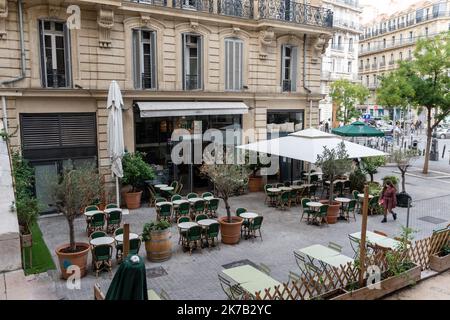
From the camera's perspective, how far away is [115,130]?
1431cm

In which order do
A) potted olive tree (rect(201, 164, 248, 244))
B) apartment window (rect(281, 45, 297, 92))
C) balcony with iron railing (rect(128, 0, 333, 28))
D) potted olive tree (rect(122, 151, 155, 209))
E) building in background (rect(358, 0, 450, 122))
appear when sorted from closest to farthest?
1. potted olive tree (rect(201, 164, 248, 244))
2. potted olive tree (rect(122, 151, 155, 209))
3. balcony with iron railing (rect(128, 0, 333, 28))
4. apartment window (rect(281, 45, 297, 92))
5. building in background (rect(358, 0, 450, 122))

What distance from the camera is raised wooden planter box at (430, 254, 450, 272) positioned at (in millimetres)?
10062

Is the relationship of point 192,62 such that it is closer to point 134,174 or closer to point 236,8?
point 236,8

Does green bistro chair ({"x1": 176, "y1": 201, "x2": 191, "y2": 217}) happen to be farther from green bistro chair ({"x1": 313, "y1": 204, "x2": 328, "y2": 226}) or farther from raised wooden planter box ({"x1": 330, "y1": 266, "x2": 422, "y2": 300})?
raised wooden planter box ({"x1": 330, "y1": 266, "x2": 422, "y2": 300})

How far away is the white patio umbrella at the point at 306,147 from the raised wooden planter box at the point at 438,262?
18.4ft

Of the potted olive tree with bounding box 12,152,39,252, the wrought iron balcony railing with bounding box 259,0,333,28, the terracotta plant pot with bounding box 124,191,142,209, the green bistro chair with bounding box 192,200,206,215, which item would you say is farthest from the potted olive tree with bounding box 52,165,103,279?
the wrought iron balcony railing with bounding box 259,0,333,28

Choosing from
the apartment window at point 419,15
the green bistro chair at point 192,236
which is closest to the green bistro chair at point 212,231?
the green bistro chair at point 192,236

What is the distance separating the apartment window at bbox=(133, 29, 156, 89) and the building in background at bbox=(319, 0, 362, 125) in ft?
137

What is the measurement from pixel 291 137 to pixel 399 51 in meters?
56.7

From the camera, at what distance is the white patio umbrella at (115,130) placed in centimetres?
1410

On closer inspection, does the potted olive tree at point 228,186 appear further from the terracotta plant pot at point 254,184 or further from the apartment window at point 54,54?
the apartment window at point 54,54

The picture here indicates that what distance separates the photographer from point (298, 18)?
1992cm

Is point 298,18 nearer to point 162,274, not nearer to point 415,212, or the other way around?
point 415,212

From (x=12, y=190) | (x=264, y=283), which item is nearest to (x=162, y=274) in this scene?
(x=264, y=283)
